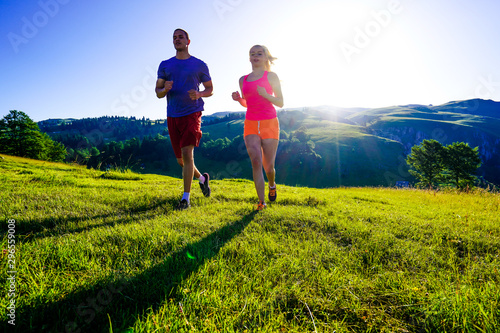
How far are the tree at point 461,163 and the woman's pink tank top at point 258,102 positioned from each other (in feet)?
200

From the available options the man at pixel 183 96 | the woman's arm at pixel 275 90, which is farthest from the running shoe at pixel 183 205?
the woman's arm at pixel 275 90

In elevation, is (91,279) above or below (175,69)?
below

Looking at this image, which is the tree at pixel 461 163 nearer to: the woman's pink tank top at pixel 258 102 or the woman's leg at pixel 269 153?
the woman's leg at pixel 269 153

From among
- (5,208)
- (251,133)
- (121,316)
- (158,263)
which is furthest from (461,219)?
(5,208)

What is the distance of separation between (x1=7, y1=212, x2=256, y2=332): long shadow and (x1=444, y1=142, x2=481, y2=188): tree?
63591 millimetres

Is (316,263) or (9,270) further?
(316,263)

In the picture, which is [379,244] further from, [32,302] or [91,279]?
[32,302]

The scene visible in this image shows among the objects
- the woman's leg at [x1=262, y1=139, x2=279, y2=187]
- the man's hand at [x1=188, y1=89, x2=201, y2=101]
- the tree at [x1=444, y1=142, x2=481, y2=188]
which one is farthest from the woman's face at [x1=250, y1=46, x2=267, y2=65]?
the tree at [x1=444, y1=142, x2=481, y2=188]

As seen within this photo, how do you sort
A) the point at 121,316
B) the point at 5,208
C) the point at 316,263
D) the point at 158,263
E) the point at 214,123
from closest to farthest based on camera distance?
the point at 121,316 → the point at 158,263 → the point at 316,263 → the point at 5,208 → the point at 214,123

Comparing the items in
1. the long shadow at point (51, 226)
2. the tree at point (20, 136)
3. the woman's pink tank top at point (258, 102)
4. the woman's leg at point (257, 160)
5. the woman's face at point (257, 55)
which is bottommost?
the long shadow at point (51, 226)

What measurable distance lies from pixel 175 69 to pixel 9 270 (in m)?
4.26

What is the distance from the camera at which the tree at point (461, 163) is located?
47.3 meters

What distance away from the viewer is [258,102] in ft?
15.9

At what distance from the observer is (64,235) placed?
A: 258 centimetres
